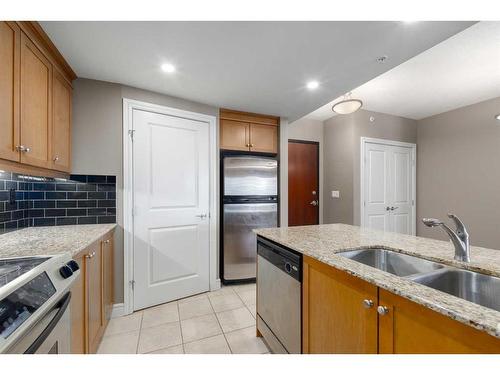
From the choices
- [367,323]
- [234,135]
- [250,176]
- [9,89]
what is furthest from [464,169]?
[9,89]

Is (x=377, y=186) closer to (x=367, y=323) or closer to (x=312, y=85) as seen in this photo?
(x=312, y=85)

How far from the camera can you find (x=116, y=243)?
7.25 ft

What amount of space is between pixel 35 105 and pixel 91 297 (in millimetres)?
1299

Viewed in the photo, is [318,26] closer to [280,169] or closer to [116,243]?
[280,169]

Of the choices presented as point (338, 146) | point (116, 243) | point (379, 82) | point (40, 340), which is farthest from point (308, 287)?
point (338, 146)

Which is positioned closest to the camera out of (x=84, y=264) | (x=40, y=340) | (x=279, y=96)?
(x=40, y=340)

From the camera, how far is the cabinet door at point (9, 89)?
3.97 feet

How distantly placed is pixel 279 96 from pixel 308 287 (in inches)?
77.0

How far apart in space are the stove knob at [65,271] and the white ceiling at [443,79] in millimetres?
3136

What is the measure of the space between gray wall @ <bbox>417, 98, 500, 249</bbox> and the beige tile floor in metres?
3.57

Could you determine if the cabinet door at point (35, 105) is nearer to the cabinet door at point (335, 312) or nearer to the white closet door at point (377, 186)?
the cabinet door at point (335, 312)

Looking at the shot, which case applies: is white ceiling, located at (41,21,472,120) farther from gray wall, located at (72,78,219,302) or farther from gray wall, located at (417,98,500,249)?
gray wall, located at (417,98,500,249)

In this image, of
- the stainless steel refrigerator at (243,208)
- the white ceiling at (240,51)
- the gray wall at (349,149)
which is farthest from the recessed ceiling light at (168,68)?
the gray wall at (349,149)

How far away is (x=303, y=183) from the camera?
4.32 meters
